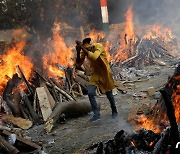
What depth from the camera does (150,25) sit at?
→ 2116 cm

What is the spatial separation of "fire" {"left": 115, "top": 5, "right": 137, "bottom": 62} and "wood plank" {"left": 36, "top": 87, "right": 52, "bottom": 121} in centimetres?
716

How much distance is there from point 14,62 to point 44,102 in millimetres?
4346

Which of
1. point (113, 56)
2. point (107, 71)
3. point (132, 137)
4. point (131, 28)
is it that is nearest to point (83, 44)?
point (107, 71)

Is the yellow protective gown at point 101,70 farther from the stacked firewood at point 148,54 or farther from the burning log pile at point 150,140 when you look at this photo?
the stacked firewood at point 148,54

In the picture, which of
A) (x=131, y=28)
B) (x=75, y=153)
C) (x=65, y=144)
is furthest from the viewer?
(x=131, y=28)

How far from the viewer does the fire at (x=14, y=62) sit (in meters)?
11.2

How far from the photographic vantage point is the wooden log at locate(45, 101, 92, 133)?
712cm

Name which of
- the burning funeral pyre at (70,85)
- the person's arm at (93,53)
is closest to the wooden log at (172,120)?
the burning funeral pyre at (70,85)

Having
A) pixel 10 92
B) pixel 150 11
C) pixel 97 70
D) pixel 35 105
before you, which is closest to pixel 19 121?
pixel 35 105

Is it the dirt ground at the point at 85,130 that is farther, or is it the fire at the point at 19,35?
the fire at the point at 19,35

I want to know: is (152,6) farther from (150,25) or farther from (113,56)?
(113,56)

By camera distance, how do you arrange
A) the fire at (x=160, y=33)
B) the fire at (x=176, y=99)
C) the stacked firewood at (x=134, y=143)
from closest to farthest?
the stacked firewood at (x=134, y=143) < the fire at (x=176, y=99) < the fire at (x=160, y=33)

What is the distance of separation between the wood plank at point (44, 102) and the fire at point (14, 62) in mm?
2650

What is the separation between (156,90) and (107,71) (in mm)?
3458
